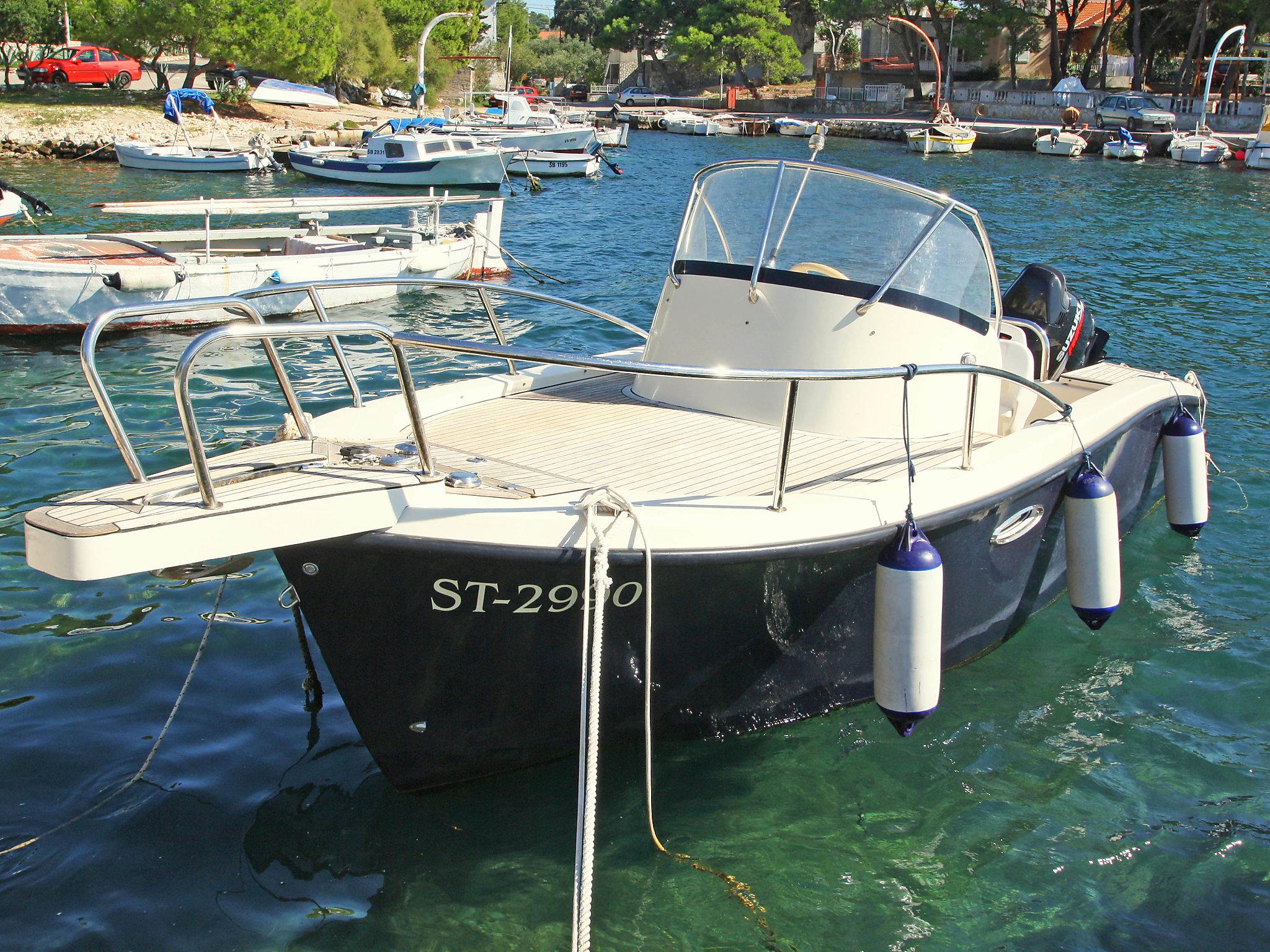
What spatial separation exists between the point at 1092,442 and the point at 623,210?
77.1 feet

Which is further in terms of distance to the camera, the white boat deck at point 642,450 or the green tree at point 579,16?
the green tree at point 579,16

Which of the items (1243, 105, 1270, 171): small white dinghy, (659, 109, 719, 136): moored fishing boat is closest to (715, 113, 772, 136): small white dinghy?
(659, 109, 719, 136): moored fishing boat

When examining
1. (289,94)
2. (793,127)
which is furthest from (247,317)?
(793,127)

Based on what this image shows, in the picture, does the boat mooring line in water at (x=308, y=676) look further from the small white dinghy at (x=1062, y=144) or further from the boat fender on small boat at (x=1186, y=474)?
the small white dinghy at (x=1062, y=144)

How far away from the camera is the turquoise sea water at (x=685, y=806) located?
13.5ft

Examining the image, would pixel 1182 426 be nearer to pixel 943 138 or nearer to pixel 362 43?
pixel 943 138

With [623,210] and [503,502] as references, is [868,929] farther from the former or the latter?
[623,210]

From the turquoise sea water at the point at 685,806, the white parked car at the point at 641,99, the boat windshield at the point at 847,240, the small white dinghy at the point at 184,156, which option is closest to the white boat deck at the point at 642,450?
the boat windshield at the point at 847,240

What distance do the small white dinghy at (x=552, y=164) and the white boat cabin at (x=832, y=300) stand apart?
30.1m

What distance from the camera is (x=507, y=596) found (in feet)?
13.6

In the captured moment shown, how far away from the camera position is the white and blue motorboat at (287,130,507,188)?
32.0m

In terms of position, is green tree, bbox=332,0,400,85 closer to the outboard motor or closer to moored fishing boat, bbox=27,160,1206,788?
the outboard motor

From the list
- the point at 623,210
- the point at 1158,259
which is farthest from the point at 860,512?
the point at 623,210

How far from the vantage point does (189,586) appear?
6625mm
